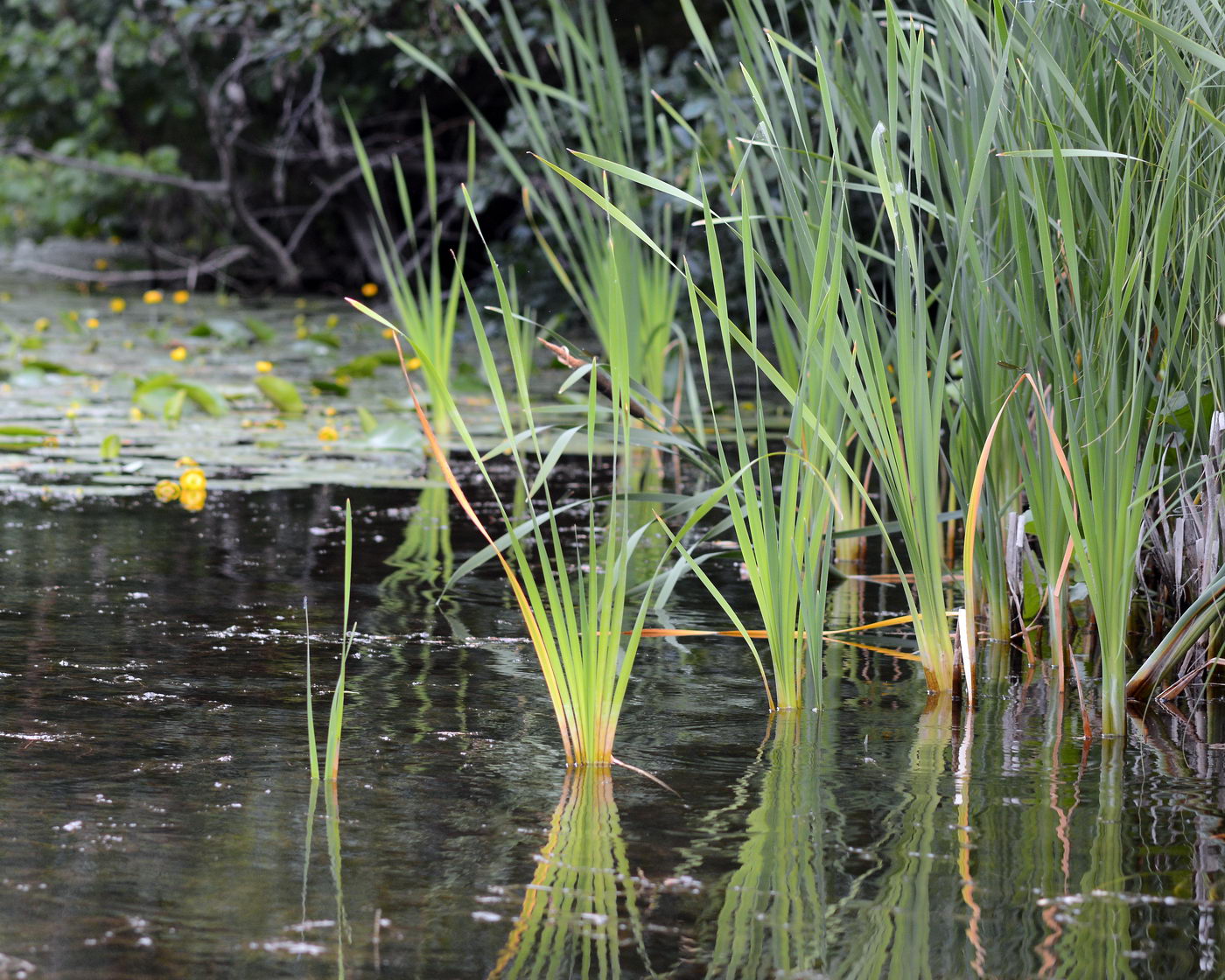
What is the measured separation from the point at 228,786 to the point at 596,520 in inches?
61.1

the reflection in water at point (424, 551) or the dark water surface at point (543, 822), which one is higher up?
the reflection in water at point (424, 551)

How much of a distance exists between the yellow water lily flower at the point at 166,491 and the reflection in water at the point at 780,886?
1.69 metres

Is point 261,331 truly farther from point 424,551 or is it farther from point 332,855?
point 332,855

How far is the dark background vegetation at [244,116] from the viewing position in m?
6.98

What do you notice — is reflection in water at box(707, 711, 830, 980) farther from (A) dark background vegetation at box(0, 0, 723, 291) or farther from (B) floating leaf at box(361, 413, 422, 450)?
(A) dark background vegetation at box(0, 0, 723, 291)

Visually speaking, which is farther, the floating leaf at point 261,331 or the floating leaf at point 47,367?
the floating leaf at point 261,331

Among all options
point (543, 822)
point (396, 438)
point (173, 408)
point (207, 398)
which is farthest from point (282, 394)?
point (543, 822)

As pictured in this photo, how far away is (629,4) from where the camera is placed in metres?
7.31

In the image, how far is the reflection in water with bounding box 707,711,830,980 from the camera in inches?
38.5

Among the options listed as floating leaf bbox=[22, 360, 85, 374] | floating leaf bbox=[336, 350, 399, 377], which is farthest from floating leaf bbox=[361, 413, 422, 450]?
floating leaf bbox=[22, 360, 85, 374]

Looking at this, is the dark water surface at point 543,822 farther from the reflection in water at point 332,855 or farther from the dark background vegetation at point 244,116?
the dark background vegetation at point 244,116

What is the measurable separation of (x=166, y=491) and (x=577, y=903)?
6.32ft

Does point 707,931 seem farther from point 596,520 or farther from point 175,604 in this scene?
point 596,520

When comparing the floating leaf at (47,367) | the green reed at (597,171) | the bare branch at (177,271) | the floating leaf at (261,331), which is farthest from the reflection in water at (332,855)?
the bare branch at (177,271)
